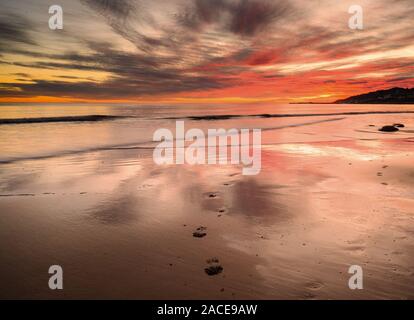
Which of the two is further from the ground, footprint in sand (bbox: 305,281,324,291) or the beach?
the beach

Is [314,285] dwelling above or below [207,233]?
below

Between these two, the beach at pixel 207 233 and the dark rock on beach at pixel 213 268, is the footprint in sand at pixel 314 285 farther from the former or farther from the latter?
the dark rock on beach at pixel 213 268

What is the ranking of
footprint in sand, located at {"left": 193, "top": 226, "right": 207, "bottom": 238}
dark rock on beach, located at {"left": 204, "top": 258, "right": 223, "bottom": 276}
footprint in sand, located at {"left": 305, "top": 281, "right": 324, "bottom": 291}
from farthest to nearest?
Answer: footprint in sand, located at {"left": 193, "top": 226, "right": 207, "bottom": 238}, dark rock on beach, located at {"left": 204, "top": 258, "right": 223, "bottom": 276}, footprint in sand, located at {"left": 305, "top": 281, "right": 324, "bottom": 291}

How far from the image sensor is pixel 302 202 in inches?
292

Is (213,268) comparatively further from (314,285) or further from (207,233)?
(314,285)

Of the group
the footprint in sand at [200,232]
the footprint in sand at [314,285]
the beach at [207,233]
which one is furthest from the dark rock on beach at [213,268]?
the footprint in sand at [314,285]

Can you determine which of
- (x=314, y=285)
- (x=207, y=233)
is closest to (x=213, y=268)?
(x=207, y=233)

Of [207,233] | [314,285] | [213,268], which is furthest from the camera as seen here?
[207,233]

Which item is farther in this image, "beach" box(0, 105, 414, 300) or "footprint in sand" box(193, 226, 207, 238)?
"footprint in sand" box(193, 226, 207, 238)

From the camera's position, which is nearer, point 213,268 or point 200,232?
point 213,268

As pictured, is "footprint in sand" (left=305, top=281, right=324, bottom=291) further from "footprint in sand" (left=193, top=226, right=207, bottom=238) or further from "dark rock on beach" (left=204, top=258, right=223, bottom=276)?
"footprint in sand" (left=193, top=226, right=207, bottom=238)

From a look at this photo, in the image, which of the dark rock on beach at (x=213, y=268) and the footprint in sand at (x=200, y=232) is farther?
the footprint in sand at (x=200, y=232)

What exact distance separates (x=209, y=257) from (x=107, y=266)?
1671 millimetres

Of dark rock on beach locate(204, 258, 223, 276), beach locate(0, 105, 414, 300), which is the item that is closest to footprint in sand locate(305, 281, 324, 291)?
beach locate(0, 105, 414, 300)
